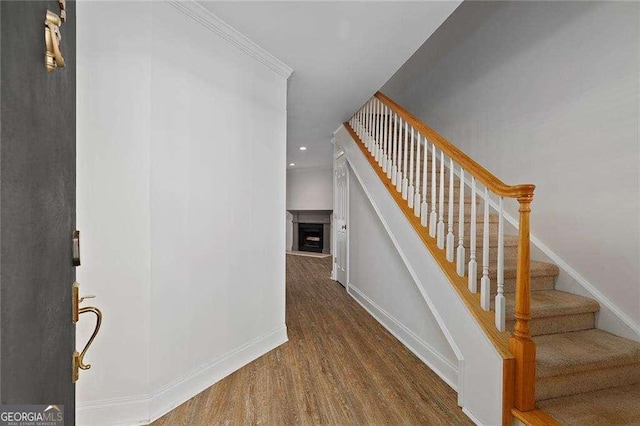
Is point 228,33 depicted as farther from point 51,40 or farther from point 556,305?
point 556,305

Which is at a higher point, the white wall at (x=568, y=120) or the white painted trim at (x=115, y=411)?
the white wall at (x=568, y=120)

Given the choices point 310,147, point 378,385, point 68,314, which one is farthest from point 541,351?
point 310,147

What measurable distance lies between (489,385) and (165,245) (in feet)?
6.70

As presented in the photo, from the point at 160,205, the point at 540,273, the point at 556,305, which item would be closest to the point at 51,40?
the point at 160,205

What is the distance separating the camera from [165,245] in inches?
70.2

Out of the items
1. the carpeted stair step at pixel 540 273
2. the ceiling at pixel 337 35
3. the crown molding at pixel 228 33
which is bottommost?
the carpeted stair step at pixel 540 273

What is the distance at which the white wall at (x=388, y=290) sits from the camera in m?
2.33

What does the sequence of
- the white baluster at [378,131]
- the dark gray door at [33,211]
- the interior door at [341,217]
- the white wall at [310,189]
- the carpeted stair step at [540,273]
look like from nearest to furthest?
the dark gray door at [33,211]
the carpeted stair step at [540,273]
the white baluster at [378,131]
the interior door at [341,217]
the white wall at [310,189]

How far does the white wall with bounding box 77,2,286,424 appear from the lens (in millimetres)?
1589

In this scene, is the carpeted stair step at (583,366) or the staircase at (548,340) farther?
the carpeted stair step at (583,366)

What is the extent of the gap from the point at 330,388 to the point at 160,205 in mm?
1640

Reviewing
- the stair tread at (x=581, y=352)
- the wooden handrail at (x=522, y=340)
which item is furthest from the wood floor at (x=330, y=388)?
the stair tread at (x=581, y=352)

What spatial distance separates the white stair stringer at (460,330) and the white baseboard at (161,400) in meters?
1.53

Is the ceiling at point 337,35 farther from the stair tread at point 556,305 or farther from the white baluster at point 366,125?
the stair tread at point 556,305
